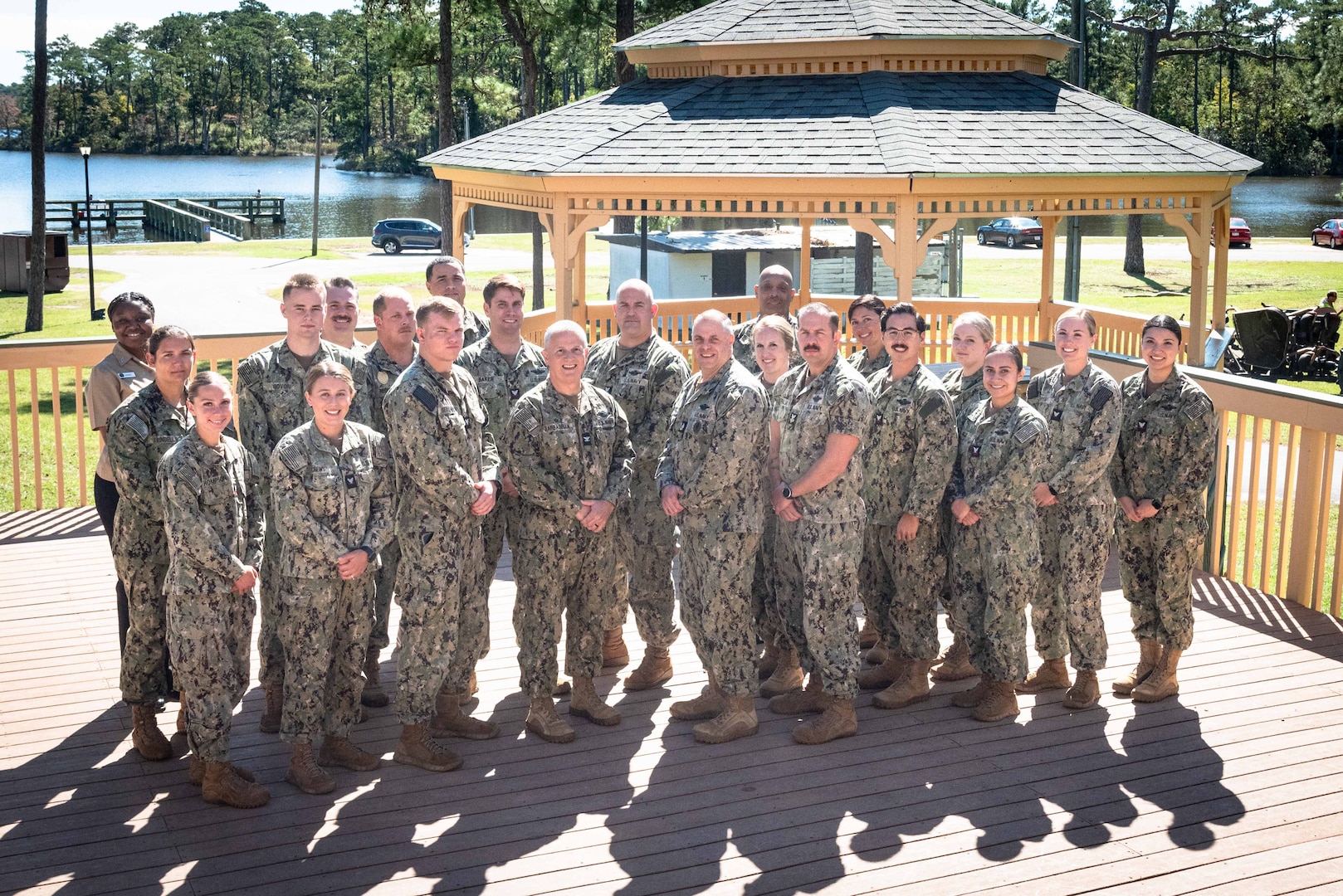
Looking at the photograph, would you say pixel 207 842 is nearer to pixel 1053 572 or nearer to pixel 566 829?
pixel 566 829

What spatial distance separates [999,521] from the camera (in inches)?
211

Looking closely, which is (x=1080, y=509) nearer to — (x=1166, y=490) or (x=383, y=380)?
(x=1166, y=490)

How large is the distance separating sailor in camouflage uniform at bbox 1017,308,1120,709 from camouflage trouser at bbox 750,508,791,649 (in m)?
1.12

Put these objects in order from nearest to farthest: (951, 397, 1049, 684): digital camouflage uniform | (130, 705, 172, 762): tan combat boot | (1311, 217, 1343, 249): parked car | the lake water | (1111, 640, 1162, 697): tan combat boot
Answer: (130, 705, 172, 762): tan combat boot < (951, 397, 1049, 684): digital camouflage uniform < (1111, 640, 1162, 697): tan combat boot < (1311, 217, 1343, 249): parked car < the lake water

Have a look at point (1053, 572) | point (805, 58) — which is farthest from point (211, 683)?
point (805, 58)

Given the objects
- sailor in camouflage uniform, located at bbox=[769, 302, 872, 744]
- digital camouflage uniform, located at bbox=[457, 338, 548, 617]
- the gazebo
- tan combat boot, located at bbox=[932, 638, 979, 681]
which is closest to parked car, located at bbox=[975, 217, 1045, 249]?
the gazebo

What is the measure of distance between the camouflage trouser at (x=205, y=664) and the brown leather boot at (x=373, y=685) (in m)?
1.01

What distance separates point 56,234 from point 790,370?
24.3 m

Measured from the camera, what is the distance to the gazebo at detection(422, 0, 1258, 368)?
371 inches

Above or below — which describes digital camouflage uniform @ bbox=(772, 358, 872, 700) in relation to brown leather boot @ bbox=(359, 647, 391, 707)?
above

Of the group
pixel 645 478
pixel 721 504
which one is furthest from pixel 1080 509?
pixel 645 478

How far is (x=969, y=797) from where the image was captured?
15.6ft

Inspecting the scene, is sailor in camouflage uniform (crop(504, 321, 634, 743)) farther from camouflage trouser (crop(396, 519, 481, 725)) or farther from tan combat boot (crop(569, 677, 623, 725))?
camouflage trouser (crop(396, 519, 481, 725))

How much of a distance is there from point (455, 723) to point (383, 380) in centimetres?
148
